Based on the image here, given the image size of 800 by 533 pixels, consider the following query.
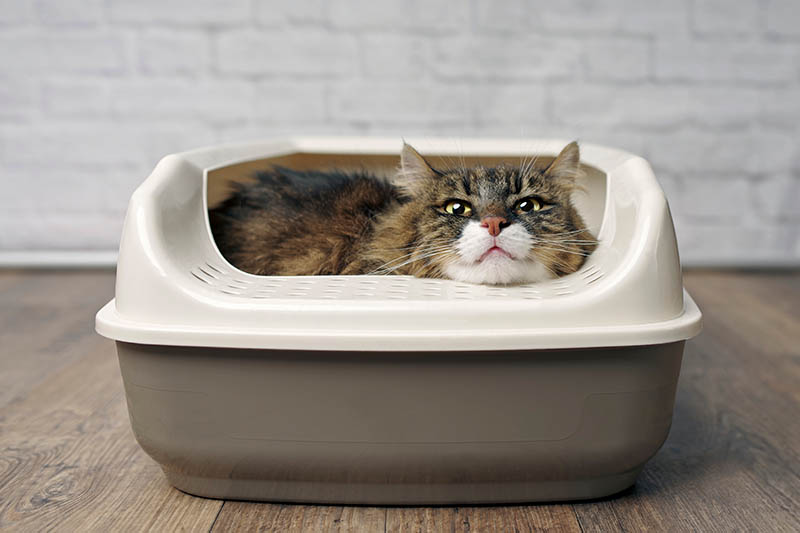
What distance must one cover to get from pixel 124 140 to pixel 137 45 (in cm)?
30

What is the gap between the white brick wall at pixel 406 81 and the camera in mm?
2027

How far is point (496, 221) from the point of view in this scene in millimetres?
956

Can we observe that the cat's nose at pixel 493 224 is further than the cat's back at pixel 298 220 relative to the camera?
No

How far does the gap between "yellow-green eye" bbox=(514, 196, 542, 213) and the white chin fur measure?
88 millimetres

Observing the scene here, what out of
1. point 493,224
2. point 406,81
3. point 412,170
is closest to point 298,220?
point 412,170

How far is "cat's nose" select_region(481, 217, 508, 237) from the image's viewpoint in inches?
37.5

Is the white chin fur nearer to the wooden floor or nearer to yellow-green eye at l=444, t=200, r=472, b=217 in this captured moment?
yellow-green eye at l=444, t=200, r=472, b=217

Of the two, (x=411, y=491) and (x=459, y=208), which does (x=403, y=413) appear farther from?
(x=459, y=208)

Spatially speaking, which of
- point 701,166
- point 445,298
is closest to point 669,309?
point 445,298

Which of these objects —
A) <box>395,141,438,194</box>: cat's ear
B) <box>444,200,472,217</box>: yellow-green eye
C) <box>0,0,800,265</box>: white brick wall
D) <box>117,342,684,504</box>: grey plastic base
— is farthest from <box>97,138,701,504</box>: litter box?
<box>0,0,800,265</box>: white brick wall

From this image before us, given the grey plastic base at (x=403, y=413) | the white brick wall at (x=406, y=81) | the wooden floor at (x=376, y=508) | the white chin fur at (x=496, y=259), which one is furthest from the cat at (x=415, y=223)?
the white brick wall at (x=406, y=81)

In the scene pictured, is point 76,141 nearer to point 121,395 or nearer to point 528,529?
point 121,395

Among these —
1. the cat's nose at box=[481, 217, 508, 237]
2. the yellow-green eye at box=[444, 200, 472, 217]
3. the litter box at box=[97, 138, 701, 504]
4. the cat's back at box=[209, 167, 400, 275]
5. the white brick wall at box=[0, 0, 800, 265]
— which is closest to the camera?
the litter box at box=[97, 138, 701, 504]

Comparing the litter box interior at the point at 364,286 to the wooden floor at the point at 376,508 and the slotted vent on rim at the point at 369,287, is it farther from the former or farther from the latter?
the wooden floor at the point at 376,508
